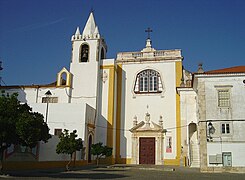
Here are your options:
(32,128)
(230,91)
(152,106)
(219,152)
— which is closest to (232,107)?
(230,91)

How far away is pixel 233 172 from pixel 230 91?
504 centimetres

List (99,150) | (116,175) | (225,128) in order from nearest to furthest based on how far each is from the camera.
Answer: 1. (116,175)
2. (225,128)
3. (99,150)

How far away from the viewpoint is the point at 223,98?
63.1 ft

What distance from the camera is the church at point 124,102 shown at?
1002 inches

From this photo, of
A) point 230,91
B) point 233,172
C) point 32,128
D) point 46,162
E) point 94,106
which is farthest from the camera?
point 94,106

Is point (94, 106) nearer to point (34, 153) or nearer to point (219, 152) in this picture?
point (34, 153)

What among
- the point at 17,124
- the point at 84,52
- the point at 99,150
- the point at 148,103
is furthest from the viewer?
the point at 84,52

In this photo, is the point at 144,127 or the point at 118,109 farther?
the point at 118,109

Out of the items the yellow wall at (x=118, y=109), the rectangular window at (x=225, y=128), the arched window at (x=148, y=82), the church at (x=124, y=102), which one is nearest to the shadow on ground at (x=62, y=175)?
the rectangular window at (x=225, y=128)

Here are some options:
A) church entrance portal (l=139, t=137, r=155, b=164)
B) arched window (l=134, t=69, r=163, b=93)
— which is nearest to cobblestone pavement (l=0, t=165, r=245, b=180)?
church entrance portal (l=139, t=137, r=155, b=164)

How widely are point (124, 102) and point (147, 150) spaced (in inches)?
204

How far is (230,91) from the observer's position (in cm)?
1917

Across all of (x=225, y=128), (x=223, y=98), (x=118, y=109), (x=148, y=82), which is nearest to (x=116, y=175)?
(x=225, y=128)

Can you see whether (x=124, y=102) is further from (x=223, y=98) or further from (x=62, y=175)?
(x=62, y=175)
